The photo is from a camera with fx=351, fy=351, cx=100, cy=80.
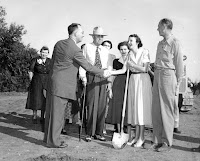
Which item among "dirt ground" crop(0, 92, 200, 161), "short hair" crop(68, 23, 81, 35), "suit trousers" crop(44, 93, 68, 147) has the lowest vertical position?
"dirt ground" crop(0, 92, 200, 161)

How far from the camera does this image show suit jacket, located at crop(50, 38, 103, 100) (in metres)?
6.04

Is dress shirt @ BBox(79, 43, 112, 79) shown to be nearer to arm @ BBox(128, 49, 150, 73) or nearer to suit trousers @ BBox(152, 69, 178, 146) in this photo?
arm @ BBox(128, 49, 150, 73)

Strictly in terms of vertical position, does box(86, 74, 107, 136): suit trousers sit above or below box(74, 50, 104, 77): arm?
below

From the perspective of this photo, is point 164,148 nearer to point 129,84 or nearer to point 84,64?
point 129,84

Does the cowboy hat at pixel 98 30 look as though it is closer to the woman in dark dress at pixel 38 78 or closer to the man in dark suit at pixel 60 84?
the man in dark suit at pixel 60 84

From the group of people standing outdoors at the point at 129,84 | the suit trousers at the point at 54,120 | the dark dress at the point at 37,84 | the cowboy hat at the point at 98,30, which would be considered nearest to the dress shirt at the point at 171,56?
the group of people standing outdoors at the point at 129,84

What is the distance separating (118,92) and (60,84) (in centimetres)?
172

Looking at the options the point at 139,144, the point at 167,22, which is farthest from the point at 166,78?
the point at 139,144

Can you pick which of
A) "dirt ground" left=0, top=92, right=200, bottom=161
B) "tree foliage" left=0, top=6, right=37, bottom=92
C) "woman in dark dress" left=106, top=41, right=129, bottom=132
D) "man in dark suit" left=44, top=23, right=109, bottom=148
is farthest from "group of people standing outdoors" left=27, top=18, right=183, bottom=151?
"tree foliage" left=0, top=6, right=37, bottom=92

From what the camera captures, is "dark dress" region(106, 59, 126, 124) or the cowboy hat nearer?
the cowboy hat

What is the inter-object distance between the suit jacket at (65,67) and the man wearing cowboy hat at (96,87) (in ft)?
1.83

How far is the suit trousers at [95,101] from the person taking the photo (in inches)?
267

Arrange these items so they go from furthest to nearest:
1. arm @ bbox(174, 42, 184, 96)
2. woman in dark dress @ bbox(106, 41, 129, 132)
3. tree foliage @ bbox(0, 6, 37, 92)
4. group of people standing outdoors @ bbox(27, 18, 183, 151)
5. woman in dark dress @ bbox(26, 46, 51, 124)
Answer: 1. tree foliage @ bbox(0, 6, 37, 92)
2. woman in dark dress @ bbox(26, 46, 51, 124)
3. woman in dark dress @ bbox(106, 41, 129, 132)
4. group of people standing outdoors @ bbox(27, 18, 183, 151)
5. arm @ bbox(174, 42, 184, 96)

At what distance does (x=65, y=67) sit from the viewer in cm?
607
